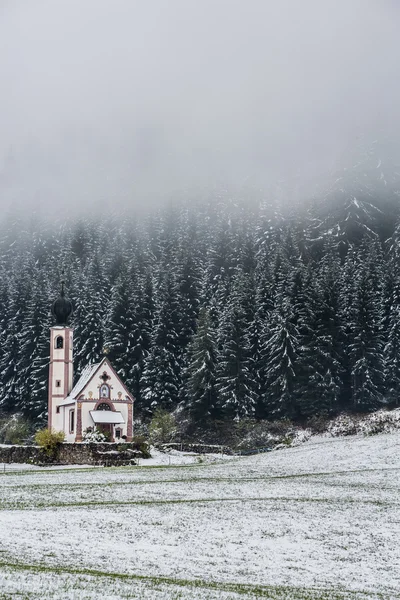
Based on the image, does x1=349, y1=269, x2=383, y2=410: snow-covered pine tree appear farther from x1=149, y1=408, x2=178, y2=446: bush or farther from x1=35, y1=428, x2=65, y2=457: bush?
x1=35, y1=428, x2=65, y2=457: bush

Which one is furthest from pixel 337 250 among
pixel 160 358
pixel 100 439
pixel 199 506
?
pixel 199 506

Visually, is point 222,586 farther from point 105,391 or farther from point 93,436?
point 105,391

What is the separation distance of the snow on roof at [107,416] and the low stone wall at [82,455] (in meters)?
12.1

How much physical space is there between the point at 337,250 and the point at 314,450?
3732 inches

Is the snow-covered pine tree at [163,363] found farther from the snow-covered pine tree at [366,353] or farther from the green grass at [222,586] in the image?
the green grass at [222,586]

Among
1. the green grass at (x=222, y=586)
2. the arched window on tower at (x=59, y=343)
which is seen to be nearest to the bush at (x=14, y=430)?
the arched window on tower at (x=59, y=343)

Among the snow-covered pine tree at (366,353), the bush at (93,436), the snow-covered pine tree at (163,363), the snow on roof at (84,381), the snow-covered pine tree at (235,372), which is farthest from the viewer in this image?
the snow-covered pine tree at (163,363)

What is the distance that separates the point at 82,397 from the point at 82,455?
15.5 metres

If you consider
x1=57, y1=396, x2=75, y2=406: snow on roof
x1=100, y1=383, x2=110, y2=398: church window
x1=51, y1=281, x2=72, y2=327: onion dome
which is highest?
x1=51, y1=281, x2=72, y2=327: onion dome

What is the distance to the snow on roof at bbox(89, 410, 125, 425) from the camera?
71.4 metres

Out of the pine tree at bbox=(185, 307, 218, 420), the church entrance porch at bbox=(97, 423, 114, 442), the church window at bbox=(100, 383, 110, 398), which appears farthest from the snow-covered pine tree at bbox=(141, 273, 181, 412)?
the church entrance porch at bbox=(97, 423, 114, 442)

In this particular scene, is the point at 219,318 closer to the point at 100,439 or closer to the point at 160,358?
the point at 160,358

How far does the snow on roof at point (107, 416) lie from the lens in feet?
234

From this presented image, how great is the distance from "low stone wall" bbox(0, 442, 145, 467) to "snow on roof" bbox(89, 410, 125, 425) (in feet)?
39.6
